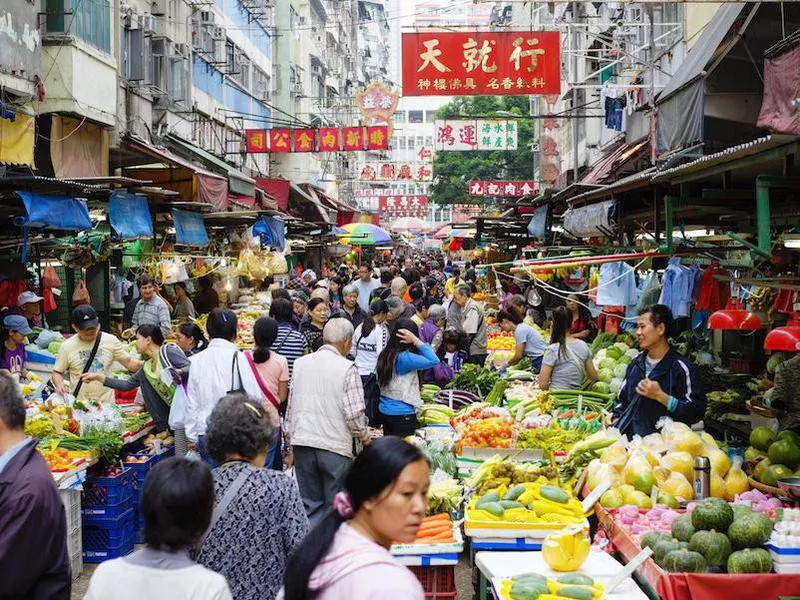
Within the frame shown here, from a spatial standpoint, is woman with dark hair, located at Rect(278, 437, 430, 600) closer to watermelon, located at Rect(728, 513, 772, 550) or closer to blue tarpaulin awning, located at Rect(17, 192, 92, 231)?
watermelon, located at Rect(728, 513, 772, 550)

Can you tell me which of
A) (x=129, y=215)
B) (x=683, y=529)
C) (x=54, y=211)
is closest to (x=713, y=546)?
(x=683, y=529)

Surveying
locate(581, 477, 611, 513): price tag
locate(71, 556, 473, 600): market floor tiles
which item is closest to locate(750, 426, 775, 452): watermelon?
locate(581, 477, 611, 513): price tag

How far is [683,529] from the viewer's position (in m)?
5.67

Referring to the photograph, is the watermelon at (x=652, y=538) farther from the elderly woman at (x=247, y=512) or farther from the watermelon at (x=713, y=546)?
the elderly woman at (x=247, y=512)

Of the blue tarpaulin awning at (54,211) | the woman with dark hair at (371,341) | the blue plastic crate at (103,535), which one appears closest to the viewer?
the blue plastic crate at (103,535)

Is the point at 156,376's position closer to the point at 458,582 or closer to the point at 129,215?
the point at 458,582

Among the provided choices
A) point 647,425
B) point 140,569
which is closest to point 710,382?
point 647,425

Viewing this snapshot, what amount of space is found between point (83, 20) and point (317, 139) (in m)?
11.4

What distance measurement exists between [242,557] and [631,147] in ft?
52.8

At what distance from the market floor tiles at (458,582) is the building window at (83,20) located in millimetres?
8710

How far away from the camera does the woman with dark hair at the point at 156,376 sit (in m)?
8.23

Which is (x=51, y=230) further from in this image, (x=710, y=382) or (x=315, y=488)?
(x=710, y=382)

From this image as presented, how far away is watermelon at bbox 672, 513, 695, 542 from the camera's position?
5633mm

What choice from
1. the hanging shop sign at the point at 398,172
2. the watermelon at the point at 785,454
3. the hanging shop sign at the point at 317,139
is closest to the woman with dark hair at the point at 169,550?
the watermelon at the point at 785,454
